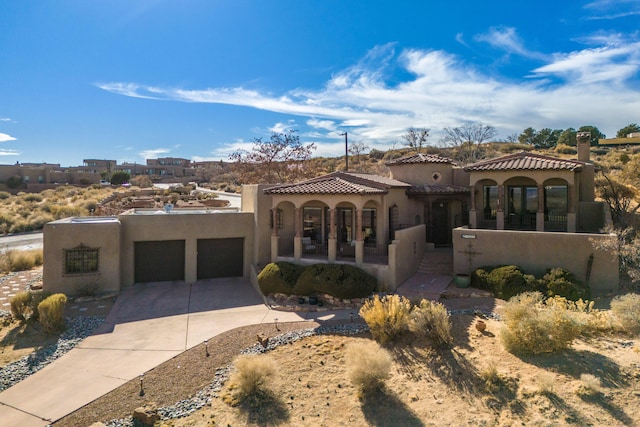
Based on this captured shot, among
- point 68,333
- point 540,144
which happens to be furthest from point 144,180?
point 540,144

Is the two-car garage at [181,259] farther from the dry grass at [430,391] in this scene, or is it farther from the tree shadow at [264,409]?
the tree shadow at [264,409]

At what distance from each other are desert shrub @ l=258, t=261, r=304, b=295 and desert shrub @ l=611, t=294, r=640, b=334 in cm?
1319

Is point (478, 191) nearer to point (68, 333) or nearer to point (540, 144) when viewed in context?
point (68, 333)

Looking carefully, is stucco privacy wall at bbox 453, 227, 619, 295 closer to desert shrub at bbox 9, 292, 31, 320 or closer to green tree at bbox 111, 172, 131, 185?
desert shrub at bbox 9, 292, 31, 320

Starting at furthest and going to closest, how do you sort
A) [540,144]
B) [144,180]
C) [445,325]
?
1. [144,180]
2. [540,144]
3. [445,325]

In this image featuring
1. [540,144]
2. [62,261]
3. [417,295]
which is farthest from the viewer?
[540,144]

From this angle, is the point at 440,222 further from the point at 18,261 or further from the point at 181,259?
the point at 18,261

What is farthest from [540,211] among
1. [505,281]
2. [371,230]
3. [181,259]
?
[181,259]

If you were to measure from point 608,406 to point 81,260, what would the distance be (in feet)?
74.7

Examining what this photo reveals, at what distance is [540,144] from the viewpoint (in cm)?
7219

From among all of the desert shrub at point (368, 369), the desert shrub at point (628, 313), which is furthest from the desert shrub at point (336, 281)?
the desert shrub at point (628, 313)

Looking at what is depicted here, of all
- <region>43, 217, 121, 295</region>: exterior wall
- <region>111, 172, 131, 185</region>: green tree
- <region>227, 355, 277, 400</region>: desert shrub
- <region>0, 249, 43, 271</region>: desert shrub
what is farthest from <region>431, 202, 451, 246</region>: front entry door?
<region>111, 172, 131, 185</region>: green tree

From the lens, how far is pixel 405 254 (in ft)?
66.4

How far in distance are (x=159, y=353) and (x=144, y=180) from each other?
7828cm
